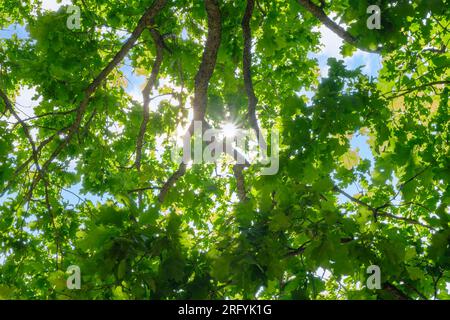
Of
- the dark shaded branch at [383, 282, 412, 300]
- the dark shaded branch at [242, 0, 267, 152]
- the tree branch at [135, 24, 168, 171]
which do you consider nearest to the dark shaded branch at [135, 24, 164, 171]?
the tree branch at [135, 24, 168, 171]

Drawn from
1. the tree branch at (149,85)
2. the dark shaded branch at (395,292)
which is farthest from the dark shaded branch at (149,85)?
the dark shaded branch at (395,292)

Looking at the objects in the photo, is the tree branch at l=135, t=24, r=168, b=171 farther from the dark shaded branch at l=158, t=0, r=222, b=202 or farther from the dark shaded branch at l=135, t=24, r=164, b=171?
the dark shaded branch at l=158, t=0, r=222, b=202

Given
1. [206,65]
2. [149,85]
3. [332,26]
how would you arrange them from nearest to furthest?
[332,26], [206,65], [149,85]

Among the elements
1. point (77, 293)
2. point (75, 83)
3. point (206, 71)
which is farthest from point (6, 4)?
point (77, 293)

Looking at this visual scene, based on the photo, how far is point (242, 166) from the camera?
5.26 m

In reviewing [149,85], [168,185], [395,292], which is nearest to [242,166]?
[168,185]

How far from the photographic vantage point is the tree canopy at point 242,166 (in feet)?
7.88

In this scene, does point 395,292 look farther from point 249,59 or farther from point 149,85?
point 149,85

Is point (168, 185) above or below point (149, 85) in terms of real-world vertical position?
below

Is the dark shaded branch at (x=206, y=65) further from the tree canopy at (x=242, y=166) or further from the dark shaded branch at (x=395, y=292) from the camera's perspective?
the dark shaded branch at (x=395, y=292)

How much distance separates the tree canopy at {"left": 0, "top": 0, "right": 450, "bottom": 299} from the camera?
94.6 inches

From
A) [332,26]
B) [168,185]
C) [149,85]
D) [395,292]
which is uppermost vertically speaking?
[149,85]
